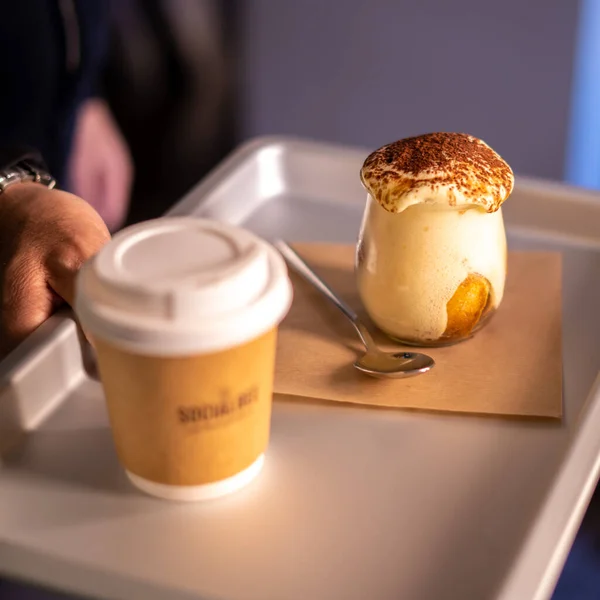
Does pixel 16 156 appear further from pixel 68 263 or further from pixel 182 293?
pixel 182 293

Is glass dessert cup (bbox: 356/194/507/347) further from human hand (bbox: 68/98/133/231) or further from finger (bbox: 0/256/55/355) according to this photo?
human hand (bbox: 68/98/133/231)

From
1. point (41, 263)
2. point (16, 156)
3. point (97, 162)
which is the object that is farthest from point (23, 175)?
point (97, 162)

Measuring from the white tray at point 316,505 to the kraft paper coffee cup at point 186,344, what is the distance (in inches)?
1.2

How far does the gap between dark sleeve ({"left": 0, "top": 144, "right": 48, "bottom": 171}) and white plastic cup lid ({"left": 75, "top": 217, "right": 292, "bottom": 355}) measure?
304mm

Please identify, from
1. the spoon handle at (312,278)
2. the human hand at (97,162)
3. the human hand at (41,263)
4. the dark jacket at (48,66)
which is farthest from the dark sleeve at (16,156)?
the human hand at (97,162)

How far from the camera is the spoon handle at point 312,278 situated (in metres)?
0.73

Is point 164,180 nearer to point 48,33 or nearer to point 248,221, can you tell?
point 48,33

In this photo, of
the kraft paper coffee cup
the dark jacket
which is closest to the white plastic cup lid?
the kraft paper coffee cup

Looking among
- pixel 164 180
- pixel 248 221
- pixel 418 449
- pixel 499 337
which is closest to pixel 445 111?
pixel 164 180

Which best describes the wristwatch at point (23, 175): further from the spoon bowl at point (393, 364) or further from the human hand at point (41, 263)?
the spoon bowl at point (393, 364)

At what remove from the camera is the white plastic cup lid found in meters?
0.48

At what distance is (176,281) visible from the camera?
1.59 ft

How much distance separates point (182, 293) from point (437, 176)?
24cm

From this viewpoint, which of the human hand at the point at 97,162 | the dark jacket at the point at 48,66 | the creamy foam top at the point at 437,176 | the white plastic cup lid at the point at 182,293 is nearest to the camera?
the white plastic cup lid at the point at 182,293
